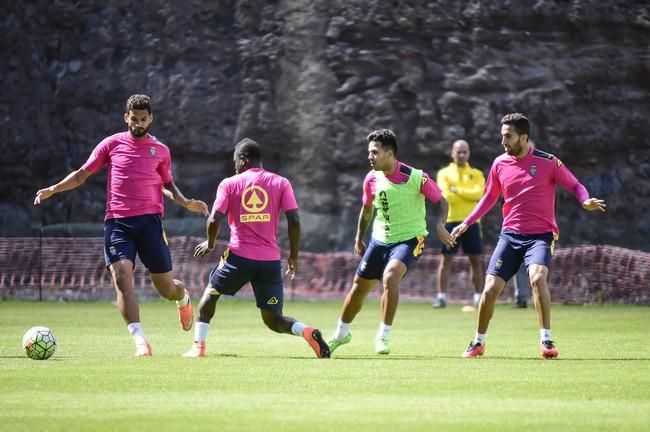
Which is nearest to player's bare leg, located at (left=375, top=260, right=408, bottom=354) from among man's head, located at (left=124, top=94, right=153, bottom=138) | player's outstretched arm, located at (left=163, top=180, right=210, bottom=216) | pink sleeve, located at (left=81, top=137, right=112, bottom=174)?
player's outstretched arm, located at (left=163, top=180, right=210, bottom=216)

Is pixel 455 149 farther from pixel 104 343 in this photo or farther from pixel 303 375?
pixel 303 375

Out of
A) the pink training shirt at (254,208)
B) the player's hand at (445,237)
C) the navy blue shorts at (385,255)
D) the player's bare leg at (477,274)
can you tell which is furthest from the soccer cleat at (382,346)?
the player's bare leg at (477,274)

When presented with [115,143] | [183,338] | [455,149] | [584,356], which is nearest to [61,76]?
[455,149]

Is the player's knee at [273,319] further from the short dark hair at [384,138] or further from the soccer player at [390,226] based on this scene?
the short dark hair at [384,138]

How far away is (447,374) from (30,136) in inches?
759

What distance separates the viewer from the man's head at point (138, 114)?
12.5 m

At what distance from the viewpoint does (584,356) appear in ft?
41.4

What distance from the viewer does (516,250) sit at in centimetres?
1270

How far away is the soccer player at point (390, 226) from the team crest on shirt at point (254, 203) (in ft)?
4.10

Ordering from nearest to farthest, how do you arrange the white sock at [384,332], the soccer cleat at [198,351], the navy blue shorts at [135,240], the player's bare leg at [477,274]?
A: the soccer cleat at [198,351]
the navy blue shorts at [135,240]
the white sock at [384,332]
the player's bare leg at [477,274]

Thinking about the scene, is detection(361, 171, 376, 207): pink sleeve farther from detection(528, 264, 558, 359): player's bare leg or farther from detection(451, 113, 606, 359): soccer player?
detection(528, 264, 558, 359): player's bare leg

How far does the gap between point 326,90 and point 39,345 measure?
16.3 m

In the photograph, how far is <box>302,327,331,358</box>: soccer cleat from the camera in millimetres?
12156

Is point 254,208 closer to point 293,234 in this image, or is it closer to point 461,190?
point 293,234
